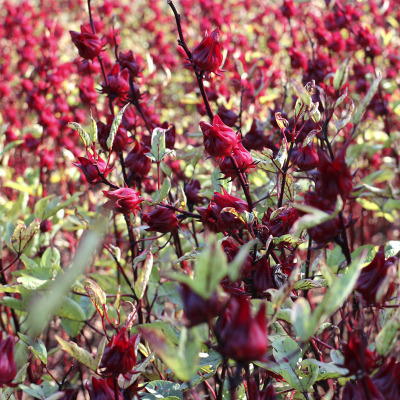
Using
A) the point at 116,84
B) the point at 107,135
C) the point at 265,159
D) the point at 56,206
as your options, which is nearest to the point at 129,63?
the point at 116,84

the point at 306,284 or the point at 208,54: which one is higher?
the point at 208,54

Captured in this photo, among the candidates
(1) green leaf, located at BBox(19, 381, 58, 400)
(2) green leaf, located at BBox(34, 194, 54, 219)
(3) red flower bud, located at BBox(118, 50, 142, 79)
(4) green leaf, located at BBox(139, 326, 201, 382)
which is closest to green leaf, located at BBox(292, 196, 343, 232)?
(4) green leaf, located at BBox(139, 326, 201, 382)

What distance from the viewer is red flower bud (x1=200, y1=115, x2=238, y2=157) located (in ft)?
2.50

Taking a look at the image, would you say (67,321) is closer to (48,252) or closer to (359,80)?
(48,252)

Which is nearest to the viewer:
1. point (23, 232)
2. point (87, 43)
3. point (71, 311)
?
point (23, 232)

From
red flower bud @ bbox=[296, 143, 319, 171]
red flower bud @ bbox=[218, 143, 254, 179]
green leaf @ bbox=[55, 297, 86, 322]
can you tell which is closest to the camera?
red flower bud @ bbox=[218, 143, 254, 179]

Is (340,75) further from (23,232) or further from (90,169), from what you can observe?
(23,232)

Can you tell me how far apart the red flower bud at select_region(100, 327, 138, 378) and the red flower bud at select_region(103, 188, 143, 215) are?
23 centimetres

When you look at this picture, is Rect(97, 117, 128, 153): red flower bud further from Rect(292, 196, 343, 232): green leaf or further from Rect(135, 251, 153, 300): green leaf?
Rect(292, 196, 343, 232): green leaf

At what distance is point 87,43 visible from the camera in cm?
106

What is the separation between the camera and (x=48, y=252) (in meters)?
1.40

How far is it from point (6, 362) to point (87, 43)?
2.37ft

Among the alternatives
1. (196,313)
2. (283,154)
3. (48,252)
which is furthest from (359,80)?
(196,313)

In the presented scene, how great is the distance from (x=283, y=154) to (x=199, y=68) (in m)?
0.23
